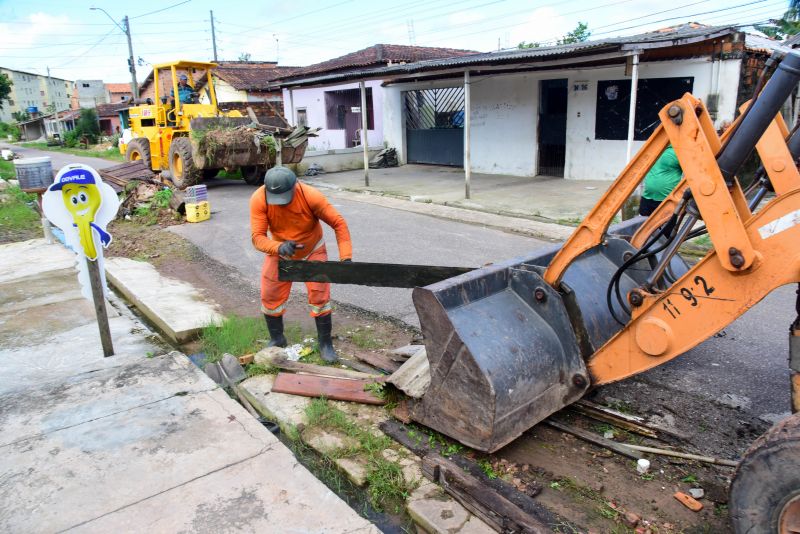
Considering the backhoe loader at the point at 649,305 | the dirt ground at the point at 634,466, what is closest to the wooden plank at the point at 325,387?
the backhoe loader at the point at 649,305

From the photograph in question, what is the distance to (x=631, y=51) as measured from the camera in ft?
33.0

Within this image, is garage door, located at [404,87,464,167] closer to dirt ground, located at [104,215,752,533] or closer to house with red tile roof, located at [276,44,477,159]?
house with red tile roof, located at [276,44,477,159]

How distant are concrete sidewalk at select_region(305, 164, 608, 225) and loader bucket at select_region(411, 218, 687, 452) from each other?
6748 millimetres

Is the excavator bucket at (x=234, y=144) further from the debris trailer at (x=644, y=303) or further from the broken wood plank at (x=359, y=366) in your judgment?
the debris trailer at (x=644, y=303)

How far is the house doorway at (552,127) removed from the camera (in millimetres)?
14805

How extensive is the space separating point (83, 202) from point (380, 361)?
2.63 meters

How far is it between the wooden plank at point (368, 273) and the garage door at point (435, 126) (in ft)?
46.7

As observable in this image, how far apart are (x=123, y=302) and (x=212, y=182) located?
421 inches

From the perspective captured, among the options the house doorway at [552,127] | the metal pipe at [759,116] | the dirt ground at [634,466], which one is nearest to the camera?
the metal pipe at [759,116]

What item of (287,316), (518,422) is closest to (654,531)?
(518,422)

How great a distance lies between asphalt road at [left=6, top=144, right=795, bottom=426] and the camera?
4.10 meters

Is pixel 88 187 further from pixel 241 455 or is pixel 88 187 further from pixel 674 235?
pixel 674 235

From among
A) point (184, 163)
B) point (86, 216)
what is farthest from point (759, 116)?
point (184, 163)

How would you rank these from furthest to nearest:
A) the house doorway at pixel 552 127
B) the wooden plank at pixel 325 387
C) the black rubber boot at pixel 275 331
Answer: the house doorway at pixel 552 127, the black rubber boot at pixel 275 331, the wooden plank at pixel 325 387
